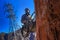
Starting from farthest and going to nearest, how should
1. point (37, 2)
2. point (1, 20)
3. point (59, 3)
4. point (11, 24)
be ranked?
1. point (1, 20)
2. point (11, 24)
3. point (37, 2)
4. point (59, 3)

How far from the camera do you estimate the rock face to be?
965 mm

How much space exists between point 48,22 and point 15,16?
13.6 ft

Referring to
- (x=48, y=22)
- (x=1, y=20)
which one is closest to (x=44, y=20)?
(x=48, y=22)

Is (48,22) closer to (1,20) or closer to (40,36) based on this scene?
(40,36)

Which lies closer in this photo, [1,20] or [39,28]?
[39,28]

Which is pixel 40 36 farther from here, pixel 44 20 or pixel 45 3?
pixel 45 3

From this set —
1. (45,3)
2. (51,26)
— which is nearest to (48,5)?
(45,3)

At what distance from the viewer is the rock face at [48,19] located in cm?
97

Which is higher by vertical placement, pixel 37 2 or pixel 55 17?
pixel 37 2

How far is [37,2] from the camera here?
3.55ft

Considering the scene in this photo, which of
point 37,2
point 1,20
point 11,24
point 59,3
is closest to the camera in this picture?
point 59,3

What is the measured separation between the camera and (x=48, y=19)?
1.00 m

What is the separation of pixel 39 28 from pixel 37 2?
183 mm

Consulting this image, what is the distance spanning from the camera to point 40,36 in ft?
3.43
